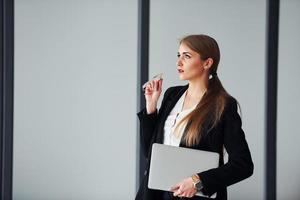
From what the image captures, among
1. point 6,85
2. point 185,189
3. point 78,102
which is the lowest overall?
point 185,189

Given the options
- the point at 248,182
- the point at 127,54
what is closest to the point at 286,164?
the point at 248,182

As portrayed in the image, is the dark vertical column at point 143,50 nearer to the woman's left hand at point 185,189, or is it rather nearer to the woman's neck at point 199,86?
the woman's neck at point 199,86

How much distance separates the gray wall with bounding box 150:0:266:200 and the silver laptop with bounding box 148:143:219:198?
175cm

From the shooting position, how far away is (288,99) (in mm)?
2984

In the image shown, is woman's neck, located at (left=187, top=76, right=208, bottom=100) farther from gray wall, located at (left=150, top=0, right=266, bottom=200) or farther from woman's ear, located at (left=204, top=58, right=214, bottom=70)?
gray wall, located at (left=150, top=0, right=266, bottom=200)

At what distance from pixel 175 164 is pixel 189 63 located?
0.33 m

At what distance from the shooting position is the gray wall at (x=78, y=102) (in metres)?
2.96

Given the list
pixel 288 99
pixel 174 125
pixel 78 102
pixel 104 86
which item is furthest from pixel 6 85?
pixel 288 99

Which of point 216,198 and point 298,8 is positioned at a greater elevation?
point 298,8

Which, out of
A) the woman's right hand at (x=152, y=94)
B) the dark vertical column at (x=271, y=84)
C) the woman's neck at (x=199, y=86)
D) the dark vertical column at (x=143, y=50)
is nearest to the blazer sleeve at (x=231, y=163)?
the woman's neck at (x=199, y=86)

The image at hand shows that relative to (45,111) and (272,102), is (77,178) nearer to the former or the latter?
(45,111)

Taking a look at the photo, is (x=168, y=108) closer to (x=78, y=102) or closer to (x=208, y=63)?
(x=208, y=63)

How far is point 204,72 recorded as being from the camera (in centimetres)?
131

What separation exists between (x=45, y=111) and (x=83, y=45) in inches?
22.6
